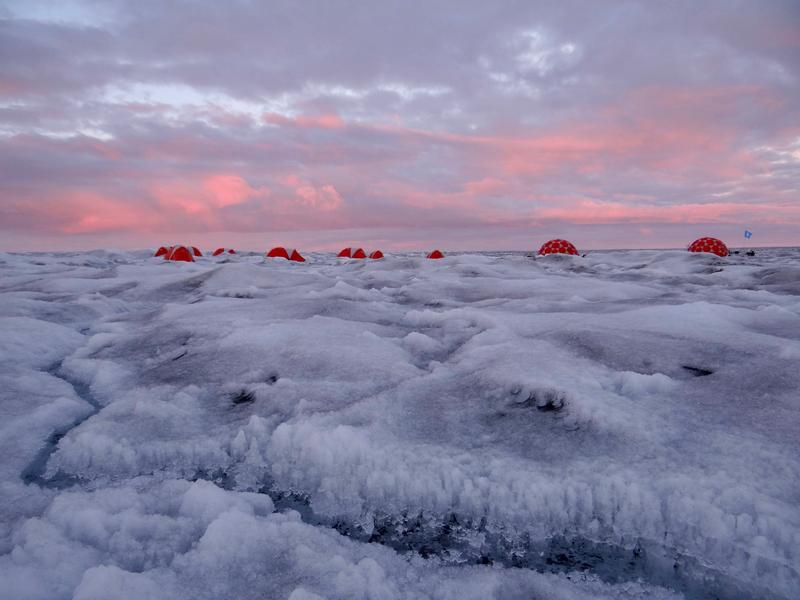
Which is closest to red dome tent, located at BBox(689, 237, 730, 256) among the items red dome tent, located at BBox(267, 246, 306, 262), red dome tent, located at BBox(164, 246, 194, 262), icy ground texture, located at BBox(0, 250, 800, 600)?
red dome tent, located at BBox(267, 246, 306, 262)

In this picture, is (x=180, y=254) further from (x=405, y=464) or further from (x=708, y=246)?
(x=708, y=246)

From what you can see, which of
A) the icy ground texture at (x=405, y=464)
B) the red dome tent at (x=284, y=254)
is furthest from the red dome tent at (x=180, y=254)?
the icy ground texture at (x=405, y=464)

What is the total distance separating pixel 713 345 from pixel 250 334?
301 centimetres

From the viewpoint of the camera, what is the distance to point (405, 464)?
5.81ft

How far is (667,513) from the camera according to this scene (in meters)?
1.48

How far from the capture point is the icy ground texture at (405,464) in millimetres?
1309

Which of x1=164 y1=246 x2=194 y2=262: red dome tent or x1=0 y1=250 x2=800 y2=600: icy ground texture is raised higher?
x1=164 y1=246 x2=194 y2=262: red dome tent

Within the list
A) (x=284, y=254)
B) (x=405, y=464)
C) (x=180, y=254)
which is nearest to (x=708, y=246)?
(x=284, y=254)

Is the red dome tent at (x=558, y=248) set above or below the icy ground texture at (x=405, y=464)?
above

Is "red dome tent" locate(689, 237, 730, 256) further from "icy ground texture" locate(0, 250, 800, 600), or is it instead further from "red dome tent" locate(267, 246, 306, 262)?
"icy ground texture" locate(0, 250, 800, 600)

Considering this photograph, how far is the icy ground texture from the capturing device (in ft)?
4.29

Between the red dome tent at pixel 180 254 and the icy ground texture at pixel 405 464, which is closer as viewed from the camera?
the icy ground texture at pixel 405 464

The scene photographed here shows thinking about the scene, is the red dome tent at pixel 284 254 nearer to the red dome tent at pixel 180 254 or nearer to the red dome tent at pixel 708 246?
the red dome tent at pixel 180 254

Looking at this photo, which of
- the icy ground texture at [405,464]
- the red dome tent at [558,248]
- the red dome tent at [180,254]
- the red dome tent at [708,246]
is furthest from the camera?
the red dome tent at [558,248]
